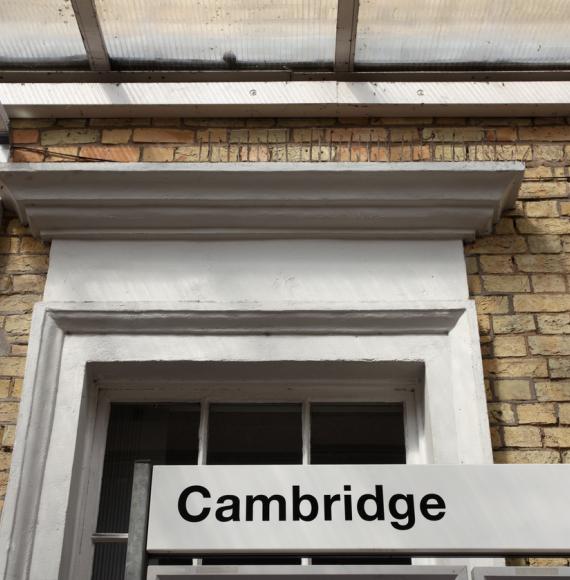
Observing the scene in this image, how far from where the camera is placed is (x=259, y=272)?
140 inches

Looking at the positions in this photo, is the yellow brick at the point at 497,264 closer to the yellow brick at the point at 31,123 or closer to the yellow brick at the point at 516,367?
A: the yellow brick at the point at 516,367

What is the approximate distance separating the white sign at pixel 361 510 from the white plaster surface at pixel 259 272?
1322mm

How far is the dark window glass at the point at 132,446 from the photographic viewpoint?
10.8ft

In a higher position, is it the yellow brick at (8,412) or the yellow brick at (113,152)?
the yellow brick at (113,152)

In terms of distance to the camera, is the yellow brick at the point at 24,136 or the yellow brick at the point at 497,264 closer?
the yellow brick at the point at 497,264

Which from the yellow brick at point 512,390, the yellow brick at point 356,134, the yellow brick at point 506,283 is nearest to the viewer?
the yellow brick at point 512,390

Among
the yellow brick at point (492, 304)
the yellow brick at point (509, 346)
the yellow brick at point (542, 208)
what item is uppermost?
the yellow brick at point (542, 208)

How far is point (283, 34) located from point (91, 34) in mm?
775

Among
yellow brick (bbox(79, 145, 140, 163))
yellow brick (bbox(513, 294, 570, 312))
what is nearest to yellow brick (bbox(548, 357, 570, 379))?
yellow brick (bbox(513, 294, 570, 312))

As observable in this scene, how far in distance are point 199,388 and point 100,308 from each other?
1.58 ft

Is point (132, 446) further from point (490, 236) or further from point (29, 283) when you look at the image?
point (490, 236)

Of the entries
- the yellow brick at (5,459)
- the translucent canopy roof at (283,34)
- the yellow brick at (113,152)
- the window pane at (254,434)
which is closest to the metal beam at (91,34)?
the translucent canopy roof at (283,34)

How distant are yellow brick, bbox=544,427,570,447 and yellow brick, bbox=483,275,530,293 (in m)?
0.56

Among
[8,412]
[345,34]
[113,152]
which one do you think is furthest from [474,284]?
[8,412]
